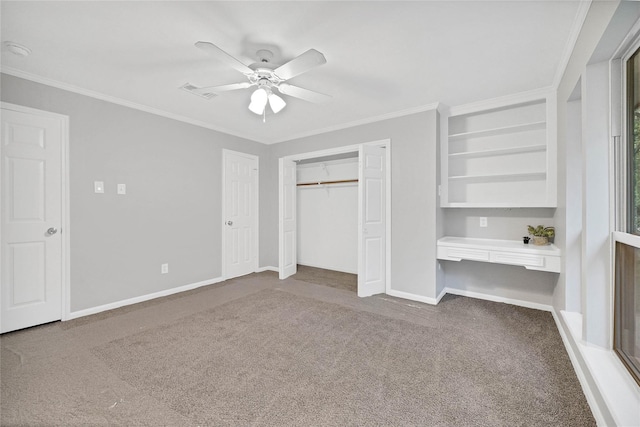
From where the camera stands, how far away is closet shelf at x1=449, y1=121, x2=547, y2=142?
9.88 ft

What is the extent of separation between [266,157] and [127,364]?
12.1 ft

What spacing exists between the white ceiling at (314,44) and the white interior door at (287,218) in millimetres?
1607

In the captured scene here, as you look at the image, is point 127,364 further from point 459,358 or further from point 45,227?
point 459,358

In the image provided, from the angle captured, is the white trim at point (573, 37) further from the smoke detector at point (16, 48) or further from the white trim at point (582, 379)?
the smoke detector at point (16, 48)

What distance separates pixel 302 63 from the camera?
1843 millimetres

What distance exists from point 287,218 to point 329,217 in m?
0.91

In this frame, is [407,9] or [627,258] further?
[407,9]

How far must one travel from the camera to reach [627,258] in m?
1.46

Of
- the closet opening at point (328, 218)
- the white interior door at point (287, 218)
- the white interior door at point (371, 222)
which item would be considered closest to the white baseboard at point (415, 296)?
the white interior door at point (371, 222)

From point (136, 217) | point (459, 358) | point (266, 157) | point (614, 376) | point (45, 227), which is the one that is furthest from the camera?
point (266, 157)

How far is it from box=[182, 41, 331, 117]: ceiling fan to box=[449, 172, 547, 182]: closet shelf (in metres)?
2.10

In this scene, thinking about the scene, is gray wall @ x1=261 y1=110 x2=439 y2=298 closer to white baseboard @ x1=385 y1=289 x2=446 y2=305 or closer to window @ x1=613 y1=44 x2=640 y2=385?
white baseboard @ x1=385 y1=289 x2=446 y2=305

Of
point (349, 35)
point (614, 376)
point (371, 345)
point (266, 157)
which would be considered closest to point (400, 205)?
point (371, 345)

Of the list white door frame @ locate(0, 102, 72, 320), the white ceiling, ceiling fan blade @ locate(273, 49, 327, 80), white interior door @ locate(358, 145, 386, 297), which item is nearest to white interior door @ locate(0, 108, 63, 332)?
white door frame @ locate(0, 102, 72, 320)
